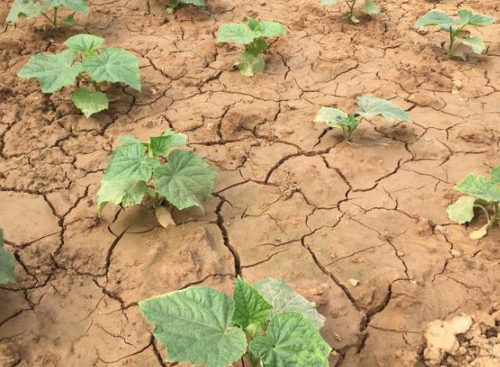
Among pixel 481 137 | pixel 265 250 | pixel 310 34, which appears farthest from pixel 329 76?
pixel 265 250

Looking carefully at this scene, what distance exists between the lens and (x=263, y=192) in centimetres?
296

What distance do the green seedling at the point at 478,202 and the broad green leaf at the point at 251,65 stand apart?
6.40 feet

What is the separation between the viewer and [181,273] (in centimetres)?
244

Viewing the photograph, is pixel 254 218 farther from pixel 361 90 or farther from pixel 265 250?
pixel 361 90

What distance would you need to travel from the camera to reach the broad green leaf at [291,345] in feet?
5.79

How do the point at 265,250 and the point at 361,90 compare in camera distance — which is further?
the point at 361,90

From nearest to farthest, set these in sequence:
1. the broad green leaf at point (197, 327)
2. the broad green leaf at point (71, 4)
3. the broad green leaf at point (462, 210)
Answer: the broad green leaf at point (197, 327) < the broad green leaf at point (462, 210) < the broad green leaf at point (71, 4)

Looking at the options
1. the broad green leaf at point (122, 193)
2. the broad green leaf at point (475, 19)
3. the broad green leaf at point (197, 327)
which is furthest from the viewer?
the broad green leaf at point (475, 19)

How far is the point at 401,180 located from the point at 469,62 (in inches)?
74.2

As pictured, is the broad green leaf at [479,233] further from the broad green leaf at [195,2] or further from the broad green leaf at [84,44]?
the broad green leaf at [195,2]

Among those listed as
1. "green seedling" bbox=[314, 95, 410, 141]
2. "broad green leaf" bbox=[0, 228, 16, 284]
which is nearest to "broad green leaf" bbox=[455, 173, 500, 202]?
"green seedling" bbox=[314, 95, 410, 141]

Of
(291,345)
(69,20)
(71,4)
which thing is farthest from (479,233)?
(69,20)

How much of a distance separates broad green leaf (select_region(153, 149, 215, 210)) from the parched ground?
0.57 ft

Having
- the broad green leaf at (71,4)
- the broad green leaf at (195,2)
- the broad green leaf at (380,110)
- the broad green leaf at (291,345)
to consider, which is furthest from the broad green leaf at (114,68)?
the broad green leaf at (291,345)
